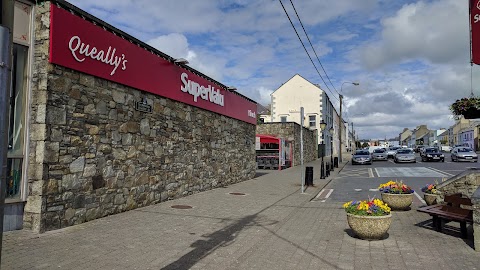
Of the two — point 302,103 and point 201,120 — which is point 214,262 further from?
point 302,103

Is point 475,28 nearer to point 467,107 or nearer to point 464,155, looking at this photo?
point 467,107

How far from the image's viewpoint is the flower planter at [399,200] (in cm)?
927

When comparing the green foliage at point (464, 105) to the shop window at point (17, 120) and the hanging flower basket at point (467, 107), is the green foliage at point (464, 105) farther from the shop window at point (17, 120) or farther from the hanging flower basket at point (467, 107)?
the shop window at point (17, 120)

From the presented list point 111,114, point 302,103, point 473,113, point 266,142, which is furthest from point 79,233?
point 302,103

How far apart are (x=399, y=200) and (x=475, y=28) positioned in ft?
14.9

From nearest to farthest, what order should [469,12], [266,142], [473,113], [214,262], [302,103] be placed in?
[214,262], [469,12], [473,113], [266,142], [302,103]

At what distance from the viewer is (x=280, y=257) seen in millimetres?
5488

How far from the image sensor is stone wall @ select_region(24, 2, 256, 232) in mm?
6387

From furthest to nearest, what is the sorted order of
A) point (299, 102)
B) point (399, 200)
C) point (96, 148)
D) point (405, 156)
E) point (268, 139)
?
point (299, 102) < point (405, 156) < point (268, 139) < point (399, 200) < point (96, 148)

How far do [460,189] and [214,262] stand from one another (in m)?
6.60

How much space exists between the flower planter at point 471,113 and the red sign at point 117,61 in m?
7.54

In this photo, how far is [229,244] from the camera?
244 inches

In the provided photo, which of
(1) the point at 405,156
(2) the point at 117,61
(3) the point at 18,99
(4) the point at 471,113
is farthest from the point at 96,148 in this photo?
(1) the point at 405,156

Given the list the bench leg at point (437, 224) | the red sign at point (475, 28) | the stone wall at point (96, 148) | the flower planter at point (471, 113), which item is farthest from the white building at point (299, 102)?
the red sign at point (475, 28)
